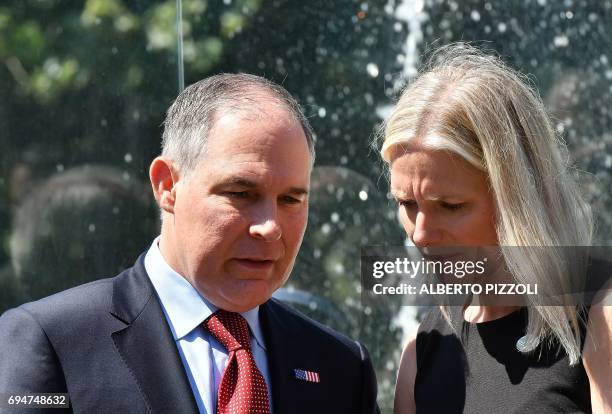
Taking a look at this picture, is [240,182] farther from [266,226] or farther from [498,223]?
[498,223]

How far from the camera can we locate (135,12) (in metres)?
4.23

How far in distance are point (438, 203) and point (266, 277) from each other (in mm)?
467

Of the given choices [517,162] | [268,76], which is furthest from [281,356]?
[268,76]

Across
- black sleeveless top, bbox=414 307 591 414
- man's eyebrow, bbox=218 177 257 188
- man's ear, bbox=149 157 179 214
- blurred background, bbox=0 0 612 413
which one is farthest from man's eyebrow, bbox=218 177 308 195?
blurred background, bbox=0 0 612 413

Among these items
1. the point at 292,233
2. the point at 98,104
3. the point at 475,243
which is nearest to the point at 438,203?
the point at 475,243

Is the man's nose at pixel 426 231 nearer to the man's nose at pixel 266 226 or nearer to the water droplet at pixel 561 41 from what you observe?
the man's nose at pixel 266 226

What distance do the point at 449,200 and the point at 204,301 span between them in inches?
24.5

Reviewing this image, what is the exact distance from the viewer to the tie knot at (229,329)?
228cm

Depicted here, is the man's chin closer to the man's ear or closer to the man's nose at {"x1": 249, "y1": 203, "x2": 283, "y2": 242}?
the man's nose at {"x1": 249, "y1": 203, "x2": 283, "y2": 242}

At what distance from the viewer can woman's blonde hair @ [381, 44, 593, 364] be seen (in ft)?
7.68

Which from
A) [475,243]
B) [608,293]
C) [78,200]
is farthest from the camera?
[78,200]

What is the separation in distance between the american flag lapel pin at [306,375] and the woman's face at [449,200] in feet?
1.34

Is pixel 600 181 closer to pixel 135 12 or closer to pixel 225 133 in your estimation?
pixel 135 12

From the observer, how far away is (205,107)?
7.66ft
